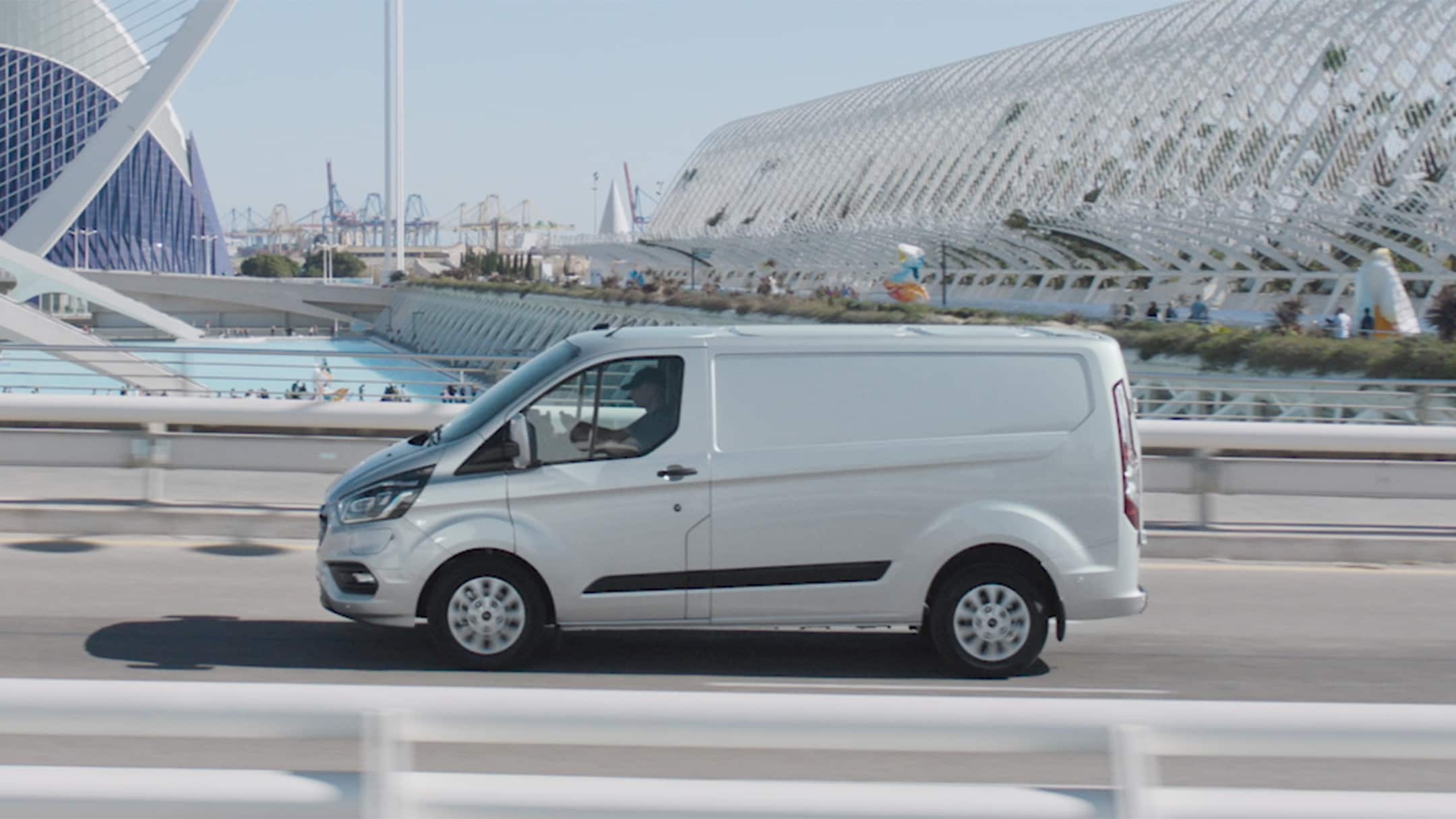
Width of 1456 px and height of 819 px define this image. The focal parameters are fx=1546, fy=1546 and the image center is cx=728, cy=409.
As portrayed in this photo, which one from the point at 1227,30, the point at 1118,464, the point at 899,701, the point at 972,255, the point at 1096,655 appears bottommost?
the point at 1096,655

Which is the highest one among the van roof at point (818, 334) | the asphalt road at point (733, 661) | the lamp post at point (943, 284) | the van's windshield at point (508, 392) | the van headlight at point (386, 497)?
the lamp post at point (943, 284)

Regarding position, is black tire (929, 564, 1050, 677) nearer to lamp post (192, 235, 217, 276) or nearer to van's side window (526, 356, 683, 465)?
van's side window (526, 356, 683, 465)

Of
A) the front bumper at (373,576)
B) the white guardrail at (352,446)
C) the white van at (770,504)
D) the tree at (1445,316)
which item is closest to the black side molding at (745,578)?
the white van at (770,504)

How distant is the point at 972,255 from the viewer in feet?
235

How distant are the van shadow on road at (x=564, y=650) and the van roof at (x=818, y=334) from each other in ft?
5.28

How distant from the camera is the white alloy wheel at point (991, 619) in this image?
7410 mm

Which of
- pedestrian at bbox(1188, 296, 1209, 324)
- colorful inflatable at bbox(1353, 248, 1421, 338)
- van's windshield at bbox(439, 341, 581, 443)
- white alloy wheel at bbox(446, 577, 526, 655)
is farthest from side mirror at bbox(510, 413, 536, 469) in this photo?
pedestrian at bbox(1188, 296, 1209, 324)

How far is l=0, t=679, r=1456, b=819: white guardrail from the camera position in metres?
3.59

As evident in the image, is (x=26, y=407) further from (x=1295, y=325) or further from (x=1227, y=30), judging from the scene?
(x=1227, y=30)

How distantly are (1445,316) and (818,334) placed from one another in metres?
23.1

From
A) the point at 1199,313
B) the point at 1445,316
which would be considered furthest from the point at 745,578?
the point at 1199,313

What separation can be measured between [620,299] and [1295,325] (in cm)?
3608

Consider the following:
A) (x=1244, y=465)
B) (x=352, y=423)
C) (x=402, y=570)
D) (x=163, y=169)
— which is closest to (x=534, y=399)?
(x=402, y=570)

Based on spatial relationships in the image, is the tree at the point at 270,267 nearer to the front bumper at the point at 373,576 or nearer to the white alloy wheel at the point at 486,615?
the front bumper at the point at 373,576
